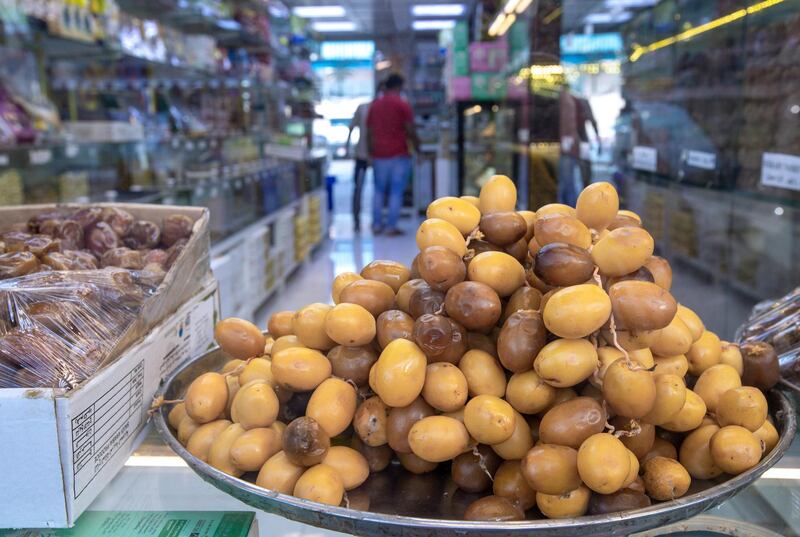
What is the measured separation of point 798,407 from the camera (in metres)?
1.15

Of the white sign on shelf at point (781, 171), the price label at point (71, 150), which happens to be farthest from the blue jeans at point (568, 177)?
the price label at point (71, 150)

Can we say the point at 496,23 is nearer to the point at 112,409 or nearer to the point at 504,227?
the point at 504,227

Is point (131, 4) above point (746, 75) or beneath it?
above

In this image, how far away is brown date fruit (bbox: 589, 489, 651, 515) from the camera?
2.69 feet

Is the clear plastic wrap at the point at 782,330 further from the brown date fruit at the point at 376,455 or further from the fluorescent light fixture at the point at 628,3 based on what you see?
the fluorescent light fixture at the point at 628,3

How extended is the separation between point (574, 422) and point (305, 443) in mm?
333

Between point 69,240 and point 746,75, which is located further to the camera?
point 746,75

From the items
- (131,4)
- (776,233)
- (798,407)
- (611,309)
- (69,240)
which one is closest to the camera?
(611,309)

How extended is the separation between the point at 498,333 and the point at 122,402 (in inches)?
22.9

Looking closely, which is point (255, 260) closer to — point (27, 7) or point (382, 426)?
point (27, 7)

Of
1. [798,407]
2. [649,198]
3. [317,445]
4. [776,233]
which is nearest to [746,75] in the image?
[776,233]

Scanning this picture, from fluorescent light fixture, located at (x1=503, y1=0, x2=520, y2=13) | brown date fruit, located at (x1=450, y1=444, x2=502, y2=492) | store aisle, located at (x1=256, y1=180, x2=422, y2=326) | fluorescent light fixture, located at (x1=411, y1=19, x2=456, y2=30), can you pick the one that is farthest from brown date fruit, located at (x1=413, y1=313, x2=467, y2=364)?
fluorescent light fixture, located at (x1=411, y1=19, x2=456, y2=30)

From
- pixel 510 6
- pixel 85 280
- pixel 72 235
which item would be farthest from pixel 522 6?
pixel 85 280

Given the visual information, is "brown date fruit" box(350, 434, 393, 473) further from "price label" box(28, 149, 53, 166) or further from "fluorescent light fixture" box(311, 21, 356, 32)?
"fluorescent light fixture" box(311, 21, 356, 32)
